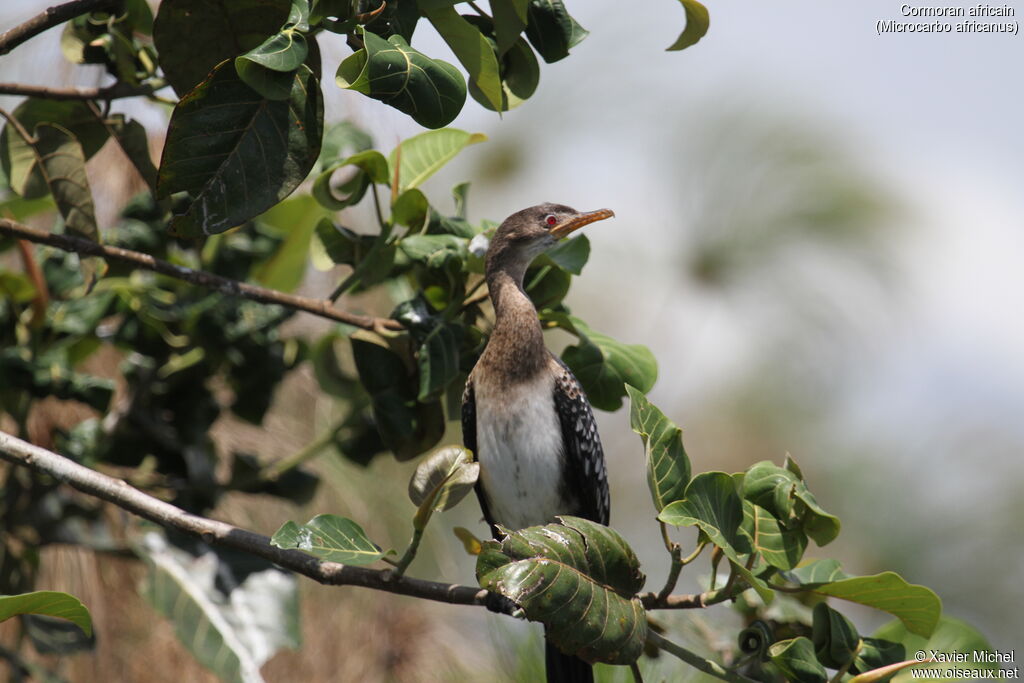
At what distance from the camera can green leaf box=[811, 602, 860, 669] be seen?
1.85 meters

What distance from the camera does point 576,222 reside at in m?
2.64

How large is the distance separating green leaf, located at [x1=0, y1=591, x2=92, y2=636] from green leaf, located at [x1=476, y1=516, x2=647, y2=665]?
72 centimetres

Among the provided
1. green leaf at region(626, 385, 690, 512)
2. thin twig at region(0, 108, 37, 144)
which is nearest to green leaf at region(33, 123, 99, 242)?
thin twig at region(0, 108, 37, 144)

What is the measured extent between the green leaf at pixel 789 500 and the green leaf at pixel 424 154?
3.51 ft

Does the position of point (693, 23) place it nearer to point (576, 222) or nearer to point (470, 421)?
point (576, 222)

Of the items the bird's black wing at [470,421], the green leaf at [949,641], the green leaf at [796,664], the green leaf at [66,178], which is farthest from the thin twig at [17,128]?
the green leaf at [949,641]

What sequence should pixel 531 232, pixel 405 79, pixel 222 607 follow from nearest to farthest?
pixel 405 79
pixel 222 607
pixel 531 232

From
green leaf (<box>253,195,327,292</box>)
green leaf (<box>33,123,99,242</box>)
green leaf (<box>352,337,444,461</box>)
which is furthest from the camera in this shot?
green leaf (<box>253,195,327,292</box>)

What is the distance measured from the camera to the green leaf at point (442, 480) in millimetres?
1627

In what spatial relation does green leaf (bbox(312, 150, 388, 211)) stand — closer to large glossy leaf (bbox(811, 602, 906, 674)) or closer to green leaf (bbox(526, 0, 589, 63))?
green leaf (bbox(526, 0, 589, 63))

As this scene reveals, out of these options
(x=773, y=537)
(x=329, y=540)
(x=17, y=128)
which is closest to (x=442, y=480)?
(x=329, y=540)

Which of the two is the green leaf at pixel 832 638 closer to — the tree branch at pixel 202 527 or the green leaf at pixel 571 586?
the tree branch at pixel 202 527

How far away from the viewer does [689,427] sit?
218 inches

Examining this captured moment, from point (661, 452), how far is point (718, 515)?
0.52 feet
